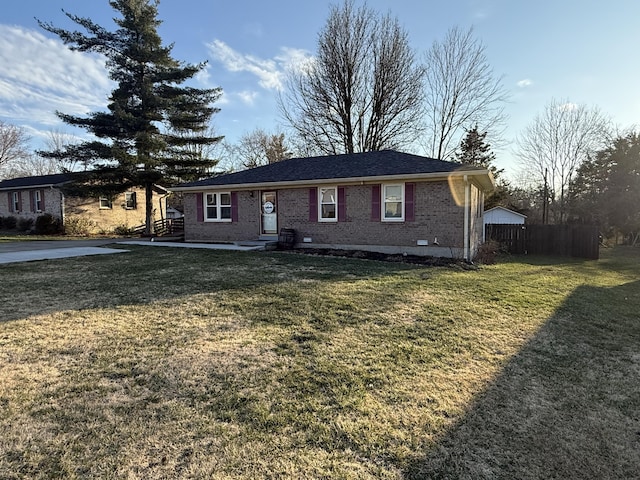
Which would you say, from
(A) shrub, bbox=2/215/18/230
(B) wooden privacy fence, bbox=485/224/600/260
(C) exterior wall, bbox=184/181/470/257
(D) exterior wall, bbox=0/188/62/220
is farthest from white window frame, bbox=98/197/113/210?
(B) wooden privacy fence, bbox=485/224/600/260

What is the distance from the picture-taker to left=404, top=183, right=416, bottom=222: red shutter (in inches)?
458

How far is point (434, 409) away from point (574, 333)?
3340 millimetres

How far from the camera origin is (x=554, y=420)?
9.28 ft

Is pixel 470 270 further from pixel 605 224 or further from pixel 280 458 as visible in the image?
pixel 605 224

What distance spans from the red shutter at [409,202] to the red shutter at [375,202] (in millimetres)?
917

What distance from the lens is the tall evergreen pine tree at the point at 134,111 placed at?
19.2m

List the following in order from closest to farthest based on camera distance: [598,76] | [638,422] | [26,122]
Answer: [638,422], [598,76], [26,122]

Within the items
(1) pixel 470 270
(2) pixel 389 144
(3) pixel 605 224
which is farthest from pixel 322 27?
(3) pixel 605 224

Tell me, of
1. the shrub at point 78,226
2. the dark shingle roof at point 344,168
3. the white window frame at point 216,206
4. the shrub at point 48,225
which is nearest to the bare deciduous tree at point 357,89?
the dark shingle roof at point 344,168

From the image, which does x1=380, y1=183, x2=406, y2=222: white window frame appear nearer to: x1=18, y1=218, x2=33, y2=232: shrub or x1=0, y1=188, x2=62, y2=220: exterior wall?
x1=0, y1=188, x2=62, y2=220: exterior wall

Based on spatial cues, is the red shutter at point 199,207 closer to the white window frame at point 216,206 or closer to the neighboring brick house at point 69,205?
the white window frame at point 216,206

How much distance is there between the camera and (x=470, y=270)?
31.7 ft

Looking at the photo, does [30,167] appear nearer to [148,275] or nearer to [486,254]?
[148,275]

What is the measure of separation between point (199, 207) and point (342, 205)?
270 inches
